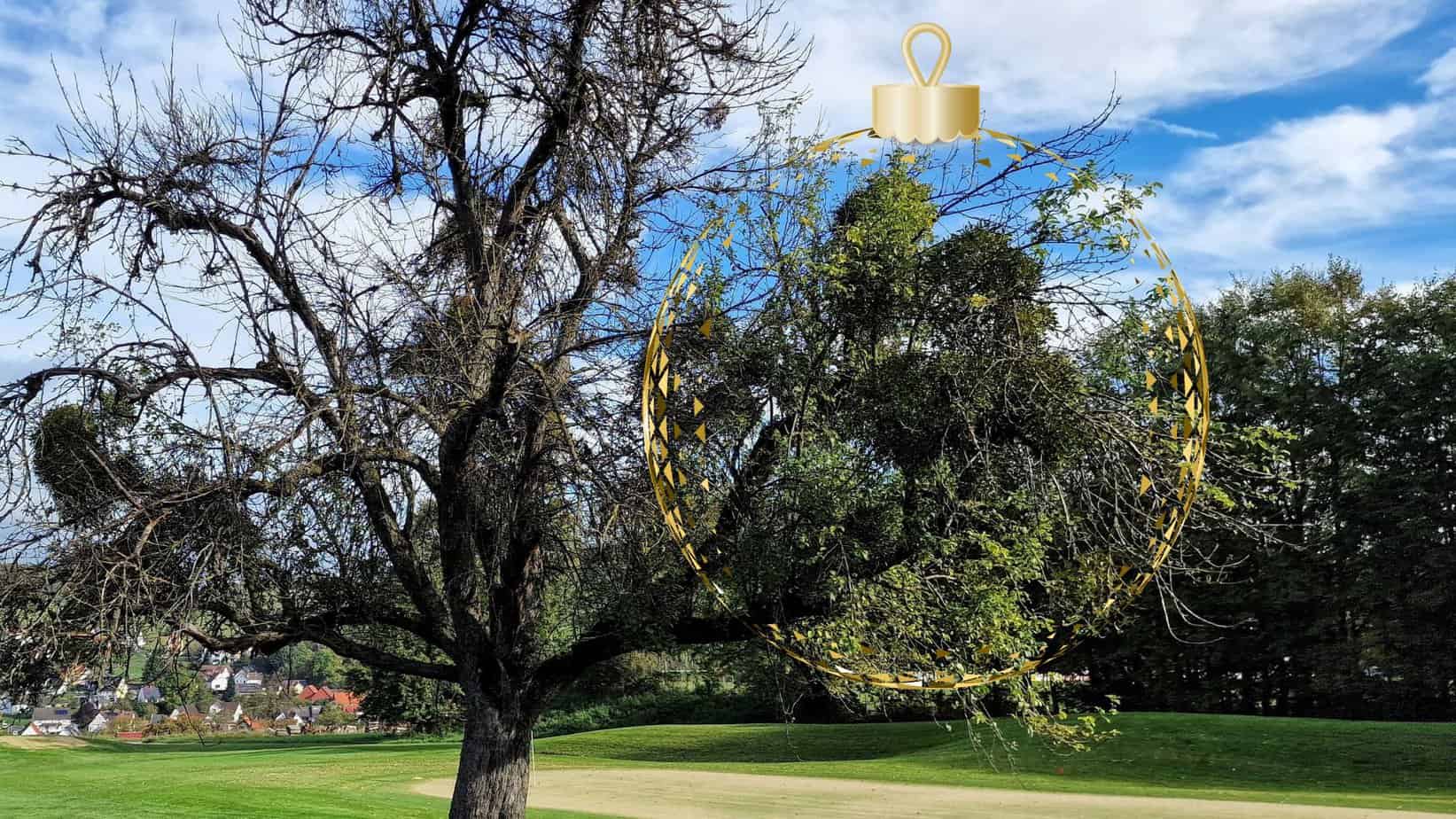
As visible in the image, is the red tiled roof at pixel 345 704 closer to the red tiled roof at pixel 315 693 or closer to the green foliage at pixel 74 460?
the red tiled roof at pixel 315 693

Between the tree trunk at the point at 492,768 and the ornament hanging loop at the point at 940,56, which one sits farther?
the tree trunk at the point at 492,768

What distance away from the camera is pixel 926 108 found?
121 inches

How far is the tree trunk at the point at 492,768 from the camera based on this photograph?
351 inches

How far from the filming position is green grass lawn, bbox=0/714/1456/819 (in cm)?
1628

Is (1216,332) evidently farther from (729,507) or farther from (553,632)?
(729,507)

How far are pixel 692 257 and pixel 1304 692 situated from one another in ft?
109

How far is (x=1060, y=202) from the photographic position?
4.46 metres

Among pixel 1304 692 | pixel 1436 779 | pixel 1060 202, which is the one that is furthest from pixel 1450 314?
pixel 1060 202

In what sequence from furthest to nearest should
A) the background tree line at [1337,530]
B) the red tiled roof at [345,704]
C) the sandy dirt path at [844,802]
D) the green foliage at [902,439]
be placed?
the red tiled roof at [345,704]
the background tree line at [1337,530]
the sandy dirt path at [844,802]
the green foliage at [902,439]

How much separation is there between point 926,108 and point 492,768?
7459mm

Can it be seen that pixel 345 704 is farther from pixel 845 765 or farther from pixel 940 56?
pixel 940 56

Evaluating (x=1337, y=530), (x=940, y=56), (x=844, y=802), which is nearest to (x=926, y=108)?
(x=940, y=56)

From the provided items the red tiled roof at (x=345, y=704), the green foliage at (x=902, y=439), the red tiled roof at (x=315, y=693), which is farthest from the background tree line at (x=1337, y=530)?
the red tiled roof at (x=315, y=693)

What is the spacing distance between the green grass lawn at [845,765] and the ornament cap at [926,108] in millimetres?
12873
